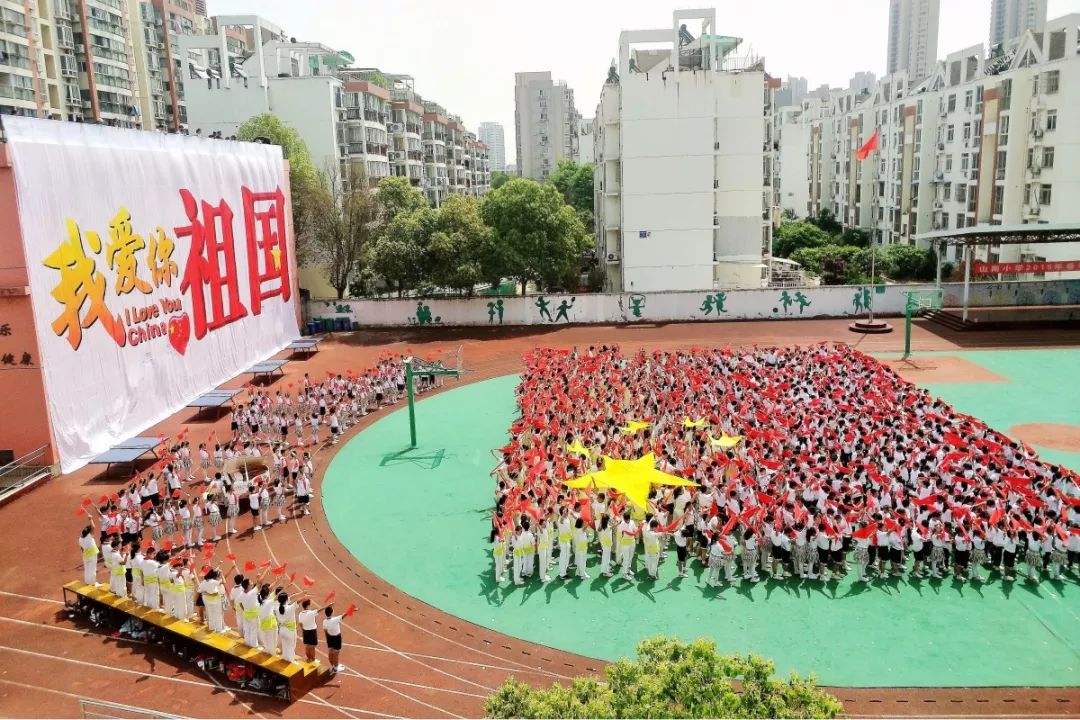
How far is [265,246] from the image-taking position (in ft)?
99.9

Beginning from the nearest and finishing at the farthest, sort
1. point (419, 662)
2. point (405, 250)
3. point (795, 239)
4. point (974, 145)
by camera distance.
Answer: point (419, 662) → point (405, 250) → point (974, 145) → point (795, 239)

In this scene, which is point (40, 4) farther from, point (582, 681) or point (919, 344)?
point (582, 681)

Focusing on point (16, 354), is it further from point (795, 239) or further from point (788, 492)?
point (795, 239)

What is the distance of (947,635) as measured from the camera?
35.3 ft

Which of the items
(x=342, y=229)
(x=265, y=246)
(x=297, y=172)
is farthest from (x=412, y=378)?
(x=297, y=172)

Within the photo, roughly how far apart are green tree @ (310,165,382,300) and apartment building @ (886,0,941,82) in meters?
154

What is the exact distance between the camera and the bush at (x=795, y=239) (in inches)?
2248

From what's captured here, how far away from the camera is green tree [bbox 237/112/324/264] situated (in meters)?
37.4

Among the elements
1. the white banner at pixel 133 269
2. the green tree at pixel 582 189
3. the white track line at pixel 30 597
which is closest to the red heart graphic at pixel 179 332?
the white banner at pixel 133 269

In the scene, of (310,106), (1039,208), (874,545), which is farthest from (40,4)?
(1039,208)

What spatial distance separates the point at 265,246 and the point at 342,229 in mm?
8363

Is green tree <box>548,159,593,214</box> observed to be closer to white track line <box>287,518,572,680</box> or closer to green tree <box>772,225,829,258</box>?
green tree <box>772,225,829,258</box>

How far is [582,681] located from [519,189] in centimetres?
3099

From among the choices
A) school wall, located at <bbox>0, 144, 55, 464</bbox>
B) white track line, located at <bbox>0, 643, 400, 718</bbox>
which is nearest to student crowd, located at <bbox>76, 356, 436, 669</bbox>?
white track line, located at <bbox>0, 643, 400, 718</bbox>
